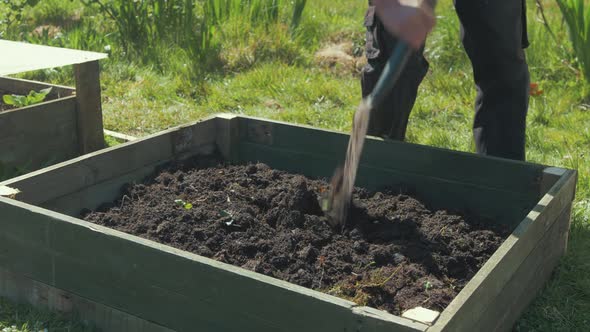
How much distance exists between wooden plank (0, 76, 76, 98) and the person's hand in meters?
2.27

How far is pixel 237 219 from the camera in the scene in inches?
115

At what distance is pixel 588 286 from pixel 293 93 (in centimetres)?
283

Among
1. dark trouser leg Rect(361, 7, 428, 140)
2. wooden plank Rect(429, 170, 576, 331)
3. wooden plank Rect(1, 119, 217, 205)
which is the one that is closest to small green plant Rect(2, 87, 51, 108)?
wooden plank Rect(1, 119, 217, 205)

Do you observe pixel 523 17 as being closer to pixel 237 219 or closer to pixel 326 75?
pixel 237 219

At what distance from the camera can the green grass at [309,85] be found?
468cm

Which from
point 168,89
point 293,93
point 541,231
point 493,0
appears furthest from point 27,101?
point 541,231

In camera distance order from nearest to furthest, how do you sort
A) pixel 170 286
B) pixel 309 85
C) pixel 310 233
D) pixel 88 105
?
pixel 170 286 → pixel 310 233 → pixel 88 105 → pixel 309 85

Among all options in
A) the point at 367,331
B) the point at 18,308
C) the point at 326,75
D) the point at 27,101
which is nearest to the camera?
the point at 367,331

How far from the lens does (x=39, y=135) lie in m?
3.87

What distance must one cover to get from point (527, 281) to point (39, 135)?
238 centimetres

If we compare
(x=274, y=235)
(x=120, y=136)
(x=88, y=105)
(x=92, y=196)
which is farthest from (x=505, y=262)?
(x=120, y=136)

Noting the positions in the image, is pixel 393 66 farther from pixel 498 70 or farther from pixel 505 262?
pixel 498 70

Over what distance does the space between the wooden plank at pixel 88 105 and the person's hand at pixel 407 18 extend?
1.99m

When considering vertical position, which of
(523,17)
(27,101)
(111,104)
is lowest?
(111,104)
